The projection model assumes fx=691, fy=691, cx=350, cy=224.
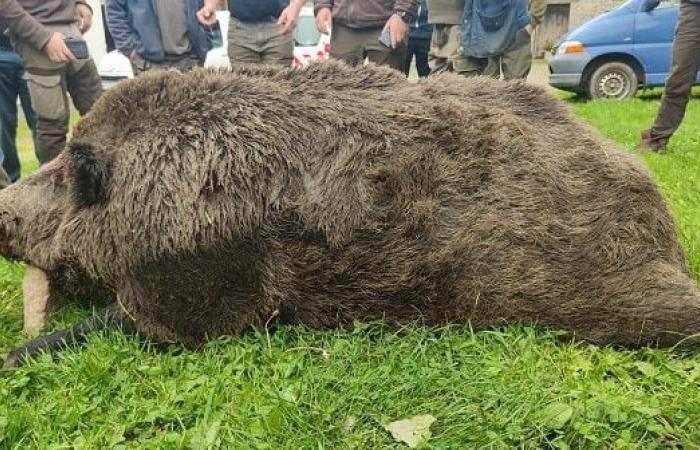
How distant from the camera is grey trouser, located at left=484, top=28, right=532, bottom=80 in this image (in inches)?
234

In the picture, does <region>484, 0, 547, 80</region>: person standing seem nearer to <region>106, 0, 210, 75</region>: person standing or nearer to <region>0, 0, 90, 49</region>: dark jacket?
<region>106, 0, 210, 75</region>: person standing

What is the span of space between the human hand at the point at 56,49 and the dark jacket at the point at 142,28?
805 millimetres

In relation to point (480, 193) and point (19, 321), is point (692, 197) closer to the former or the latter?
point (480, 193)

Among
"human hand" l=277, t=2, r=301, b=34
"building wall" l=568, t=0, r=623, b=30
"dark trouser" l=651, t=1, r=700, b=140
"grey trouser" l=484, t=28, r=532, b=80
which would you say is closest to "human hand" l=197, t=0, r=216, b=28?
"human hand" l=277, t=2, r=301, b=34

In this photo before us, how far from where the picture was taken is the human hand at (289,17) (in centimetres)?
625

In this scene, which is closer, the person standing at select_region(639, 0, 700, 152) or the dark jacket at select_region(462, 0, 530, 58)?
the dark jacket at select_region(462, 0, 530, 58)

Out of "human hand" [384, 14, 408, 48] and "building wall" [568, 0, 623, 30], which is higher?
"building wall" [568, 0, 623, 30]

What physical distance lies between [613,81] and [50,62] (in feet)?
36.8

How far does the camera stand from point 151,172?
121 inches

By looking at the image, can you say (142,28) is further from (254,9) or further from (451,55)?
(451,55)

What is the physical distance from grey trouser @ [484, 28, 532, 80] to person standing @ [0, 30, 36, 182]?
4142 mm

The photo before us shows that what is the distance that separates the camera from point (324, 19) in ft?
22.4

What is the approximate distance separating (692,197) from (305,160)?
3.55m

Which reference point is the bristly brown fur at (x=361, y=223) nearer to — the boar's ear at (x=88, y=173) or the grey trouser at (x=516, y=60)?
the boar's ear at (x=88, y=173)
